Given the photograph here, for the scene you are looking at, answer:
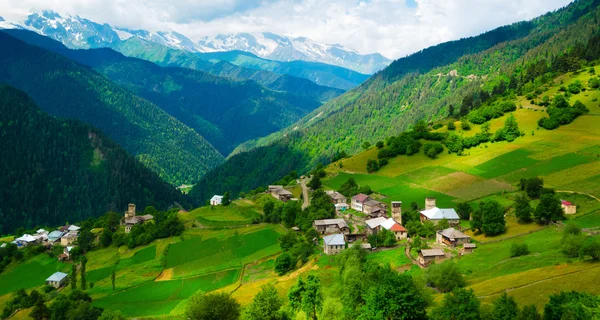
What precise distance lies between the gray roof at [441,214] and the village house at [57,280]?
87774mm

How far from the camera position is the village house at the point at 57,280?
114625 millimetres

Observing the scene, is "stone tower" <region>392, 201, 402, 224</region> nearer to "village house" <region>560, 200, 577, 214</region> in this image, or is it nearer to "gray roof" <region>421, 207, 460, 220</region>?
"gray roof" <region>421, 207, 460, 220</region>

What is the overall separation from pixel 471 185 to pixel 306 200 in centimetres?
4674

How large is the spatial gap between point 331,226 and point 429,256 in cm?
3362

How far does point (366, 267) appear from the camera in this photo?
67.2 m

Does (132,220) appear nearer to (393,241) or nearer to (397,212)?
(397,212)

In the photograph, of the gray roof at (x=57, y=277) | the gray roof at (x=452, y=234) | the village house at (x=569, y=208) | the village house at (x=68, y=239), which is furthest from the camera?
the village house at (x=68, y=239)

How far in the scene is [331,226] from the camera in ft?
354

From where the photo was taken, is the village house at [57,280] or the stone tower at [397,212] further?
the village house at [57,280]

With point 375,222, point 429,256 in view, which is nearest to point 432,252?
point 429,256

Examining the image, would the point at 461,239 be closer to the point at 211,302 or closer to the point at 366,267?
the point at 366,267

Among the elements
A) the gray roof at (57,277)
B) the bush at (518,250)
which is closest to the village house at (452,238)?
the bush at (518,250)

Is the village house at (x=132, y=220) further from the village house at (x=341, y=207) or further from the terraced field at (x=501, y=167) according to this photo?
the village house at (x=341, y=207)

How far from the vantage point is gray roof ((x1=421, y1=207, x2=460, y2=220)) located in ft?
323
